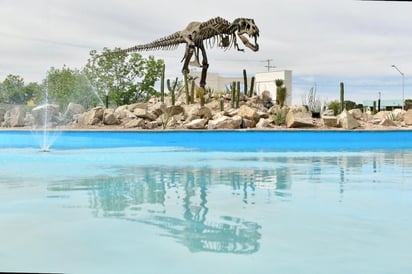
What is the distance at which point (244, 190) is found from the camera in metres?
5.02

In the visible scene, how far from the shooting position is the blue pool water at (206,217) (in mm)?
2629

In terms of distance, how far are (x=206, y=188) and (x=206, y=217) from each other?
142 cm

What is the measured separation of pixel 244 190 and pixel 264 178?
967mm

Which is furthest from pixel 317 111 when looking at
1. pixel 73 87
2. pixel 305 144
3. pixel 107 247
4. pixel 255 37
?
pixel 107 247

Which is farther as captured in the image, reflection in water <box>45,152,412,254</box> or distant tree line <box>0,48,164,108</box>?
distant tree line <box>0,48,164,108</box>

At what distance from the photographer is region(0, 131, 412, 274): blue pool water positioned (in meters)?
2.63

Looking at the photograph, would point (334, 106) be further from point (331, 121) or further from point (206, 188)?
point (206, 188)

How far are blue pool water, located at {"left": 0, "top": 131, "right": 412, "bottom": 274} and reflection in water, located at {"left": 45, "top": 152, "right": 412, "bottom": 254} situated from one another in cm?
1

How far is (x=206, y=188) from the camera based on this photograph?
16.8 feet

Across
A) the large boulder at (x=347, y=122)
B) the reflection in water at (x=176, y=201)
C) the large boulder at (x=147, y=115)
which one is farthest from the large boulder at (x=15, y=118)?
the reflection in water at (x=176, y=201)

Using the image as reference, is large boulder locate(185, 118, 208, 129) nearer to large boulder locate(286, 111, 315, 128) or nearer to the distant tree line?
large boulder locate(286, 111, 315, 128)

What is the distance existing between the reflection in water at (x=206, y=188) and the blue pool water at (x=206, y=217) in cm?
1

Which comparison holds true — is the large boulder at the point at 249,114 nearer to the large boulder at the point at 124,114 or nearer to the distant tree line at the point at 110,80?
the large boulder at the point at 124,114

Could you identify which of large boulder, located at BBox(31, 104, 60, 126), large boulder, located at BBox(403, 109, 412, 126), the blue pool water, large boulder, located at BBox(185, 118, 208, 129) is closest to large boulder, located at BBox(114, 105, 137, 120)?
large boulder, located at BBox(31, 104, 60, 126)
